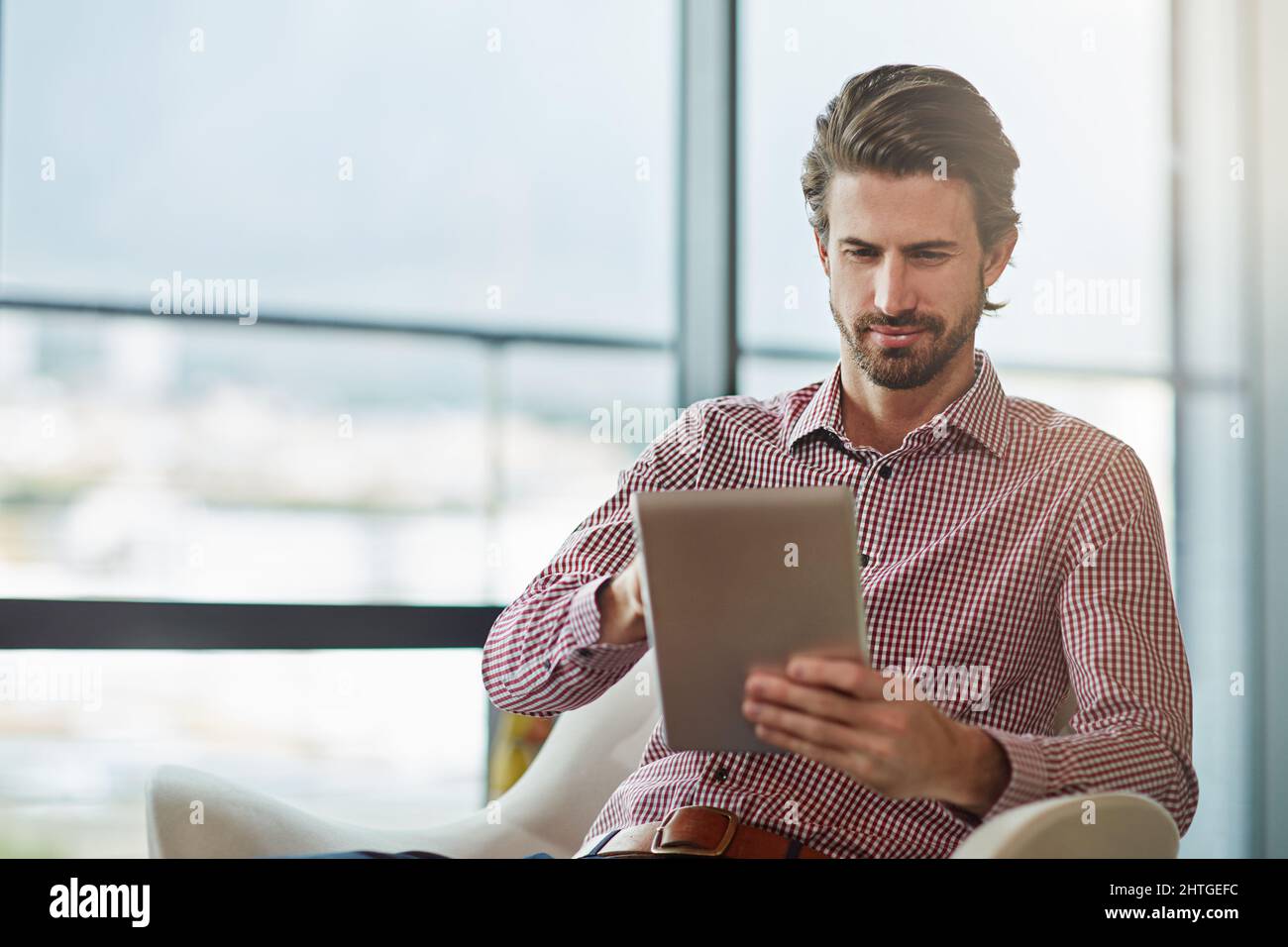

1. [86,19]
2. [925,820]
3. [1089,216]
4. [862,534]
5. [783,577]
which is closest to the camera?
[783,577]

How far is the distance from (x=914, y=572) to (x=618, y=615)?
1.21ft

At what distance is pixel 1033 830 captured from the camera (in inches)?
37.5

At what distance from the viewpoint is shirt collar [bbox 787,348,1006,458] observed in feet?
4.36

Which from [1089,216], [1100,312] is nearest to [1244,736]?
[1100,312]

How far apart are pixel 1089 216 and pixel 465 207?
70.1 inches

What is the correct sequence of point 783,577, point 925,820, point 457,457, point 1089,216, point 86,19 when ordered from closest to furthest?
point 783,577 < point 925,820 < point 86,19 < point 457,457 < point 1089,216

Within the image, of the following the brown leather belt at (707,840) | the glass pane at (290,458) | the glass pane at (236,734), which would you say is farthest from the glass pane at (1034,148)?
the brown leather belt at (707,840)

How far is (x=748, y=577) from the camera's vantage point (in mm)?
942

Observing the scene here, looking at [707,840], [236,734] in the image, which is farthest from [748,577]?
[236,734]

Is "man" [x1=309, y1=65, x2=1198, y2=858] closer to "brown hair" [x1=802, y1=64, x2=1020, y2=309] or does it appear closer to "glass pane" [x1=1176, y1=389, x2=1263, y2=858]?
"brown hair" [x1=802, y1=64, x2=1020, y2=309]

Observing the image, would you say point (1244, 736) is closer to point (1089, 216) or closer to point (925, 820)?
point (1089, 216)

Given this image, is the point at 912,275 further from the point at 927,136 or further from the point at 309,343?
the point at 309,343

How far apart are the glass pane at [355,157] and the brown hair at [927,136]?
61.4 inches

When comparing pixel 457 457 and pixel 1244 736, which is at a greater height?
pixel 457 457
